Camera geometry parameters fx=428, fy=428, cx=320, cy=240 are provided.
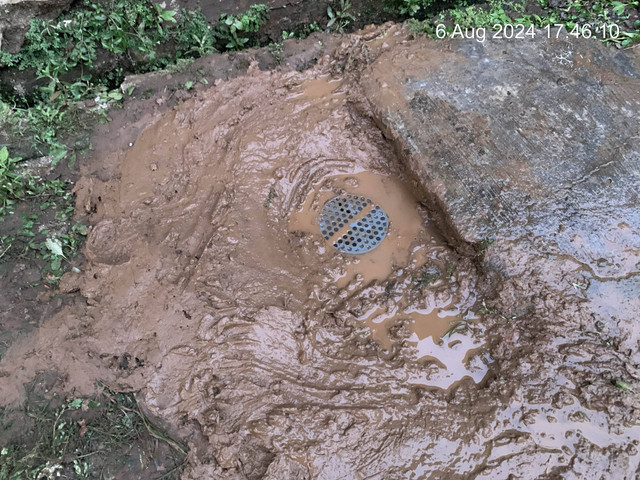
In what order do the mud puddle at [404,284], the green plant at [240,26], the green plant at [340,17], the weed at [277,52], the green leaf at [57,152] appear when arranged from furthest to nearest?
the green plant at [340,17]
the green plant at [240,26]
the weed at [277,52]
the green leaf at [57,152]
the mud puddle at [404,284]

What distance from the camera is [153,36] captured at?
13.5 feet

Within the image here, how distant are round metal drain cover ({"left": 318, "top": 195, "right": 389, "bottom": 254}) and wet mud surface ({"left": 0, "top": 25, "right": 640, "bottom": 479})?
7cm

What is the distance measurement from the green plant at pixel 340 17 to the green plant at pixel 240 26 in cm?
64

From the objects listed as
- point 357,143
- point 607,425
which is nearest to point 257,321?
point 357,143

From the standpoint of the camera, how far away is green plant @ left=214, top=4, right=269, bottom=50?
4.13 metres

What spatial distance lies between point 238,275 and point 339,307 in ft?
2.56

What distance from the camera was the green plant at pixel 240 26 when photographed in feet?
13.6

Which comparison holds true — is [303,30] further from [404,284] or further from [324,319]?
[324,319]

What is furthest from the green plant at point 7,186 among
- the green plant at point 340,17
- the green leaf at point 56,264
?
the green plant at point 340,17

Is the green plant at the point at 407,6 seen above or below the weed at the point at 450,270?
above

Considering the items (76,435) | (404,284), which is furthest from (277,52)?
(76,435)

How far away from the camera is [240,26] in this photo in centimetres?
411

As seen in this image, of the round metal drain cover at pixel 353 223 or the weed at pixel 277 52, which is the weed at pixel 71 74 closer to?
the weed at pixel 277 52

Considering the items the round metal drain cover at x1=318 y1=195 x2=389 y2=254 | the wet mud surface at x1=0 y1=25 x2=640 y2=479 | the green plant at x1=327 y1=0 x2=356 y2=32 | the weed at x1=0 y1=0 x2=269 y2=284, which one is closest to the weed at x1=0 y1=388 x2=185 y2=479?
the wet mud surface at x1=0 y1=25 x2=640 y2=479
